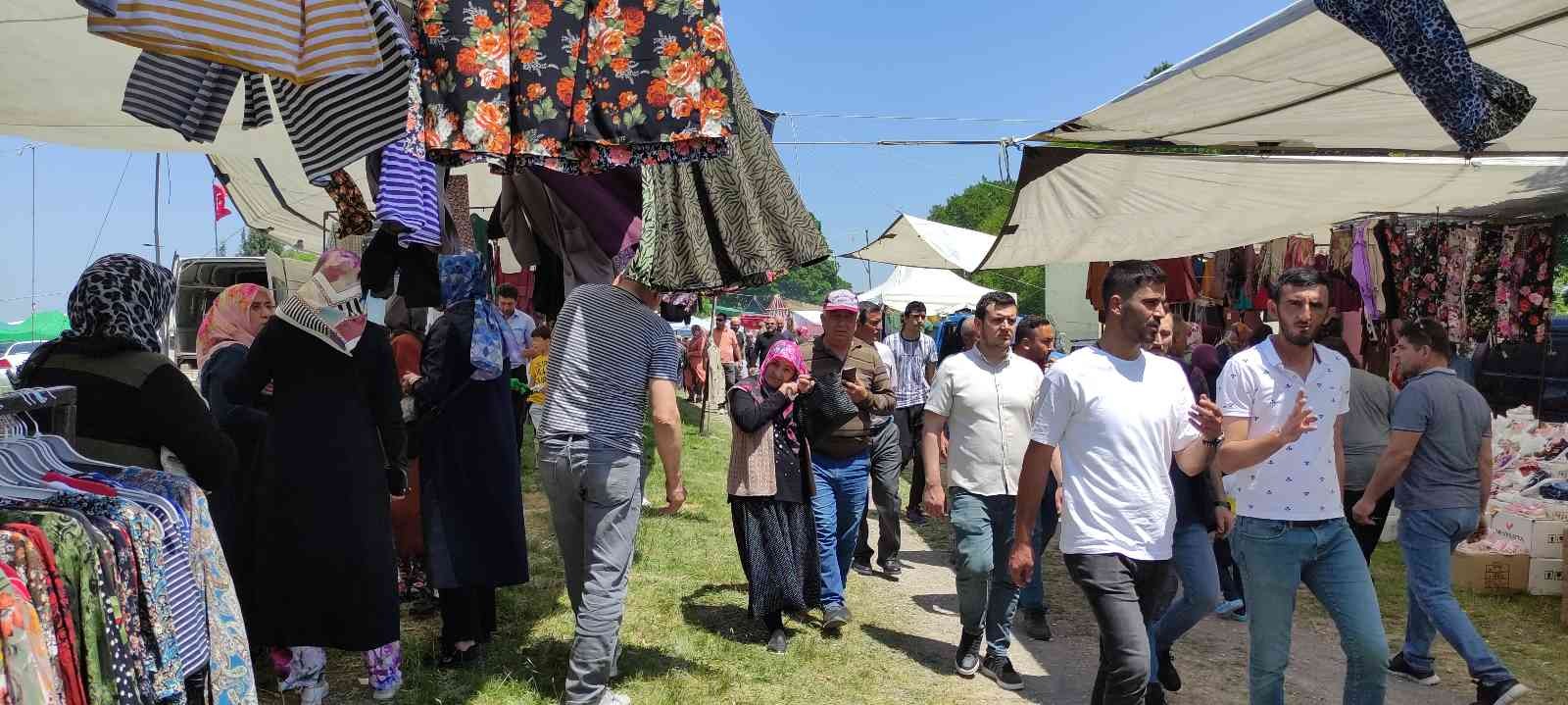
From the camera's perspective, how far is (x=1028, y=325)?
6.29 m

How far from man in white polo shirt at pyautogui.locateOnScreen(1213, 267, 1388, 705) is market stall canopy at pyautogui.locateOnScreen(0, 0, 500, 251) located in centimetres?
444

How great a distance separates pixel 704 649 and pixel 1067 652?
6.79 ft

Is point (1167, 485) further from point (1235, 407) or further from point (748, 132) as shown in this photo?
point (748, 132)

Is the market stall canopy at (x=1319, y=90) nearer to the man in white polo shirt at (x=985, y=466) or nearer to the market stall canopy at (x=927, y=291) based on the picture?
the man in white polo shirt at (x=985, y=466)

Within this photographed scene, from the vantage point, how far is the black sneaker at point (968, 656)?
16.6ft

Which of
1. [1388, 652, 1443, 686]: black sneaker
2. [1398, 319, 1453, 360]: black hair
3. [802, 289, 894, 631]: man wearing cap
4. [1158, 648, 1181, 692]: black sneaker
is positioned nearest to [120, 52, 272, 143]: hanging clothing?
[802, 289, 894, 631]: man wearing cap

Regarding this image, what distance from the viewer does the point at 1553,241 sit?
7.38 metres

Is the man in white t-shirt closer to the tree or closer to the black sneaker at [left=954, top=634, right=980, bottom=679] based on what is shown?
the black sneaker at [left=954, top=634, right=980, bottom=679]

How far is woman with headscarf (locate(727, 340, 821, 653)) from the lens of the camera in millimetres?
5316

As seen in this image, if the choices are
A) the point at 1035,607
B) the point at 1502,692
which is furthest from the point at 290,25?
the point at 1502,692

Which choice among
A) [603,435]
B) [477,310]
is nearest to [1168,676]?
[603,435]

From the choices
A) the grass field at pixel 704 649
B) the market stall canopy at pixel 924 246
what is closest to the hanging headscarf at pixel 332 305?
the grass field at pixel 704 649

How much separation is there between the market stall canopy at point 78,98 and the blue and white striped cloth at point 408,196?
143cm

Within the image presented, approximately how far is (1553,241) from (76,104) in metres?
9.70
